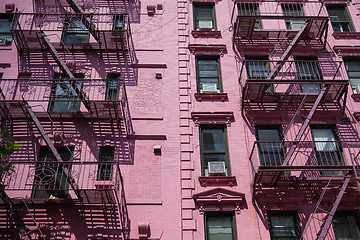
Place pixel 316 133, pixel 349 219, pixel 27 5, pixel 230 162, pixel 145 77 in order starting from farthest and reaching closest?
pixel 27 5, pixel 145 77, pixel 316 133, pixel 230 162, pixel 349 219

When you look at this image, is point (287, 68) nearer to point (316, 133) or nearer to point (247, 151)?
point (316, 133)

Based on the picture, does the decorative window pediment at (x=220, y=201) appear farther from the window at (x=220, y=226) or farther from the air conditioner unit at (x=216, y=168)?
the air conditioner unit at (x=216, y=168)

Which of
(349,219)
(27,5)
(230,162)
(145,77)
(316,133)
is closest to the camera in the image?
(349,219)

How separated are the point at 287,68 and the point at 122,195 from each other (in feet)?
25.7

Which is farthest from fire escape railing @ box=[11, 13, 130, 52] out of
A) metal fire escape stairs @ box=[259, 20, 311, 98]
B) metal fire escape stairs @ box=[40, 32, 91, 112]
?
metal fire escape stairs @ box=[259, 20, 311, 98]

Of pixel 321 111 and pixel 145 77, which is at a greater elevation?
pixel 145 77

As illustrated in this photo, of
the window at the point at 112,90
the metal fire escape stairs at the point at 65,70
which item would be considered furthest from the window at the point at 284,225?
the metal fire escape stairs at the point at 65,70

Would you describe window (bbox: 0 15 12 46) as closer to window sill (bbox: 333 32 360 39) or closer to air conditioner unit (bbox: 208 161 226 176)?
air conditioner unit (bbox: 208 161 226 176)

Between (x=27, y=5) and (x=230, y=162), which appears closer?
(x=230, y=162)

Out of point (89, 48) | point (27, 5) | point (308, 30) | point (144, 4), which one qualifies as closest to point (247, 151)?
point (308, 30)

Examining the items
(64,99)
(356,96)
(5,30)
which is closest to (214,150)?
(64,99)

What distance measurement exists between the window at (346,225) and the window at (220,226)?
307cm

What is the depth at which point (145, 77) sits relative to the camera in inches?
587

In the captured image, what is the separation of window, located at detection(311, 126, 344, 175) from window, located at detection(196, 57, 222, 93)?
12.5 feet
